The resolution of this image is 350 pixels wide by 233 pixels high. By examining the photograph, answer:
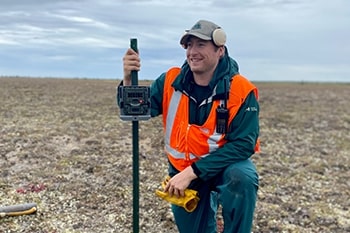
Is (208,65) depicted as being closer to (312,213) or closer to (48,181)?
(312,213)

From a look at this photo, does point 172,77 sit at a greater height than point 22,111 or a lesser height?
greater

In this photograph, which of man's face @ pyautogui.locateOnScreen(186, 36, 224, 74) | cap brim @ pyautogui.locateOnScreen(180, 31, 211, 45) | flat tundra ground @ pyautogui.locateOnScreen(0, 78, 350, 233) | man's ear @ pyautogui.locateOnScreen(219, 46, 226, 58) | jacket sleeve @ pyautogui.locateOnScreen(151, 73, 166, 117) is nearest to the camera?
cap brim @ pyautogui.locateOnScreen(180, 31, 211, 45)

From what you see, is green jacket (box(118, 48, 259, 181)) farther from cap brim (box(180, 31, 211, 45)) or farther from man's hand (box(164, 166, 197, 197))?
cap brim (box(180, 31, 211, 45))

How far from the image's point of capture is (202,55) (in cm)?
473

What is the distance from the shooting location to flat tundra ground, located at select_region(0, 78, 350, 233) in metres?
7.02

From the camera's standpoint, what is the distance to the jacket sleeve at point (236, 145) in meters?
4.71

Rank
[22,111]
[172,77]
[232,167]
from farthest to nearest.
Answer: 1. [22,111]
2. [172,77]
3. [232,167]

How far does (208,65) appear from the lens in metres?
4.79

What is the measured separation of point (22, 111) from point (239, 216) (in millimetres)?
12527

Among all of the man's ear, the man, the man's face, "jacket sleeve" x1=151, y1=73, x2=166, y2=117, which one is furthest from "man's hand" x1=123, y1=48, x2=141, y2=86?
the man's ear

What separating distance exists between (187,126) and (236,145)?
1.74 ft

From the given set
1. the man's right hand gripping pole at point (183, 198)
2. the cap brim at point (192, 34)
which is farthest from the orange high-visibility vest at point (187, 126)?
the cap brim at point (192, 34)

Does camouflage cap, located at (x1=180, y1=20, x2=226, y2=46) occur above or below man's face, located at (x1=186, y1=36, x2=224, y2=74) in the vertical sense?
above

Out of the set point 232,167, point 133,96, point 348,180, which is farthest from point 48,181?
point 348,180
